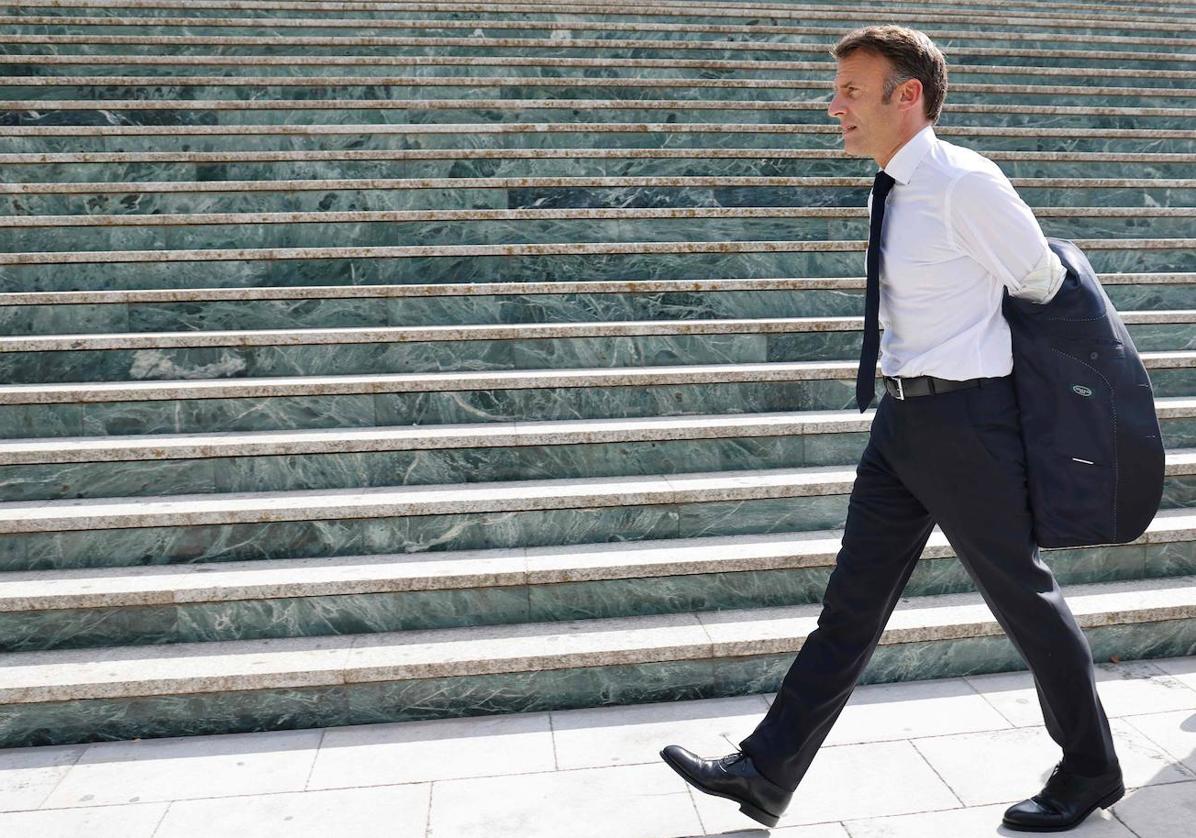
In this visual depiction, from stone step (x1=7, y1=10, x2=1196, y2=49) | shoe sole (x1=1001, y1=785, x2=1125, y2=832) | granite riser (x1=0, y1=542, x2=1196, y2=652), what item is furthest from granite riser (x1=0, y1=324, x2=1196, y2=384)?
stone step (x1=7, y1=10, x2=1196, y2=49)

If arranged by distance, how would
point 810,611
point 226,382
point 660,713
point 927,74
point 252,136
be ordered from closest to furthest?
point 927,74
point 660,713
point 810,611
point 226,382
point 252,136

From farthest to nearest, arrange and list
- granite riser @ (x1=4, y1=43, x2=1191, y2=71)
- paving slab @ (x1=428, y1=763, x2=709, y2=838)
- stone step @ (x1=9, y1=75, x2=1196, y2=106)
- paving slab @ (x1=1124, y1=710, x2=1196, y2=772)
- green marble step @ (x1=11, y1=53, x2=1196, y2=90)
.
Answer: granite riser @ (x1=4, y1=43, x2=1191, y2=71), green marble step @ (x1=11, y1=53, x2=1196, y2=90), stone step @ (x1=9, y1=75, x2=1196, y2=106), paving slab @ (x1=1124, y1=710, x2=1196, y2=772), paving slab @ (x1=428, y1=763, x2=709, y2=838)

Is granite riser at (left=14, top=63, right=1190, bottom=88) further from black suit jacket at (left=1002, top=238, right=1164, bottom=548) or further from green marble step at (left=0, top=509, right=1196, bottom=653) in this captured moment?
black suit jacket at (left=1002, top=238, right=1164, bottom=548)

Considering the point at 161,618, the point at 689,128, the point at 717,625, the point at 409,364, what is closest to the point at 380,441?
the point at 409,364

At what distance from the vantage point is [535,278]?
17.1 feet

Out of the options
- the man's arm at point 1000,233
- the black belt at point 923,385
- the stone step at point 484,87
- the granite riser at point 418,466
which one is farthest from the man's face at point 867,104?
the stone step at point 484,87

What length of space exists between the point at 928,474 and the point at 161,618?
8.36ft

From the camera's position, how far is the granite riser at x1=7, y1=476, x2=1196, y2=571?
373cm

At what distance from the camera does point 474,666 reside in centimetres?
331

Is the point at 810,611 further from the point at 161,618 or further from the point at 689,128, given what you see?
the point at 689,128

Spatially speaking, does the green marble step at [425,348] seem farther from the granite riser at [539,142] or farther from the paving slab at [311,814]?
the paving slab at [311,814]

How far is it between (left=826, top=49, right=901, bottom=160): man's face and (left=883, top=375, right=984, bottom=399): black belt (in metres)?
0.54

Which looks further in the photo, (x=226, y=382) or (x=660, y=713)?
(x=226, y=382)

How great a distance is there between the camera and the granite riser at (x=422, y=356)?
14.7ft
